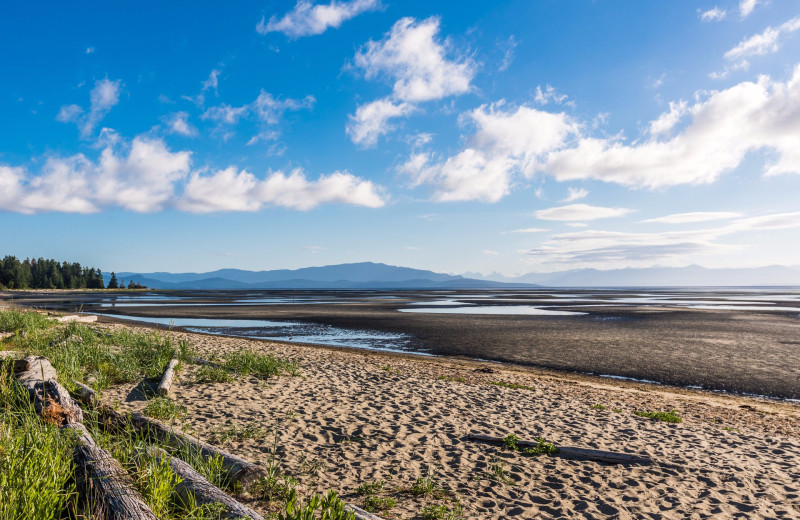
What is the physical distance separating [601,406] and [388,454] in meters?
6.79

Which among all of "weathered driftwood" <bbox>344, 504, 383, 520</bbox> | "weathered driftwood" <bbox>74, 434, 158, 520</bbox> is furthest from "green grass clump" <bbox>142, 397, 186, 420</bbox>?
"weathered driftwood" <bbox>344, 504, 383, 520</bbox>

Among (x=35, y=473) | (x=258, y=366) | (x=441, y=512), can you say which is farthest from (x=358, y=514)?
(x=258, y=366)

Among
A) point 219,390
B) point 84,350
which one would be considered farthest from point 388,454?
point 84,350

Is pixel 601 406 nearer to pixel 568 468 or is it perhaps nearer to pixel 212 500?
pixel 568 468

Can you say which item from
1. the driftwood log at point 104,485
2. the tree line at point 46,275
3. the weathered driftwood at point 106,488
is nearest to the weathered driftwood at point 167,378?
the driftwood log at point 104,485

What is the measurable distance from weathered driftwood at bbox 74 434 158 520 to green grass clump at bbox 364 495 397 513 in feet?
8.94

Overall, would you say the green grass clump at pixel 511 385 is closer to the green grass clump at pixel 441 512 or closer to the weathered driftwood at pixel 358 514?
the green grass clump at pixel 441 512

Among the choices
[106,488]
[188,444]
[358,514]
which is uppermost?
[106,488]

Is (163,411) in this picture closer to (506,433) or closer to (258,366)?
(258,366)

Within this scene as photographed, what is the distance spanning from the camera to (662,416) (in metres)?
10.7

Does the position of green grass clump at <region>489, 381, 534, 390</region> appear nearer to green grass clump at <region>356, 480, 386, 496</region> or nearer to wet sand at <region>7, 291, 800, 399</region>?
wet sand at <region>7, 291, 800, 399</region>

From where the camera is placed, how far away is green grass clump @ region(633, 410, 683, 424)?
10.5 m

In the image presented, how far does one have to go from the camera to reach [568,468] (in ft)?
24.2

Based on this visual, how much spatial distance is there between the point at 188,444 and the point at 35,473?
199 centimetres
